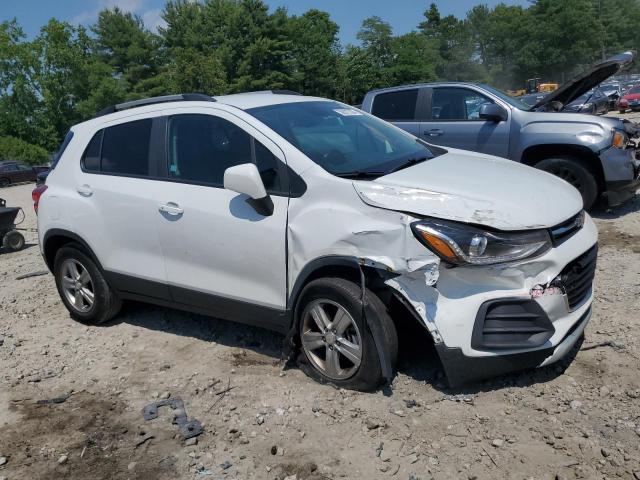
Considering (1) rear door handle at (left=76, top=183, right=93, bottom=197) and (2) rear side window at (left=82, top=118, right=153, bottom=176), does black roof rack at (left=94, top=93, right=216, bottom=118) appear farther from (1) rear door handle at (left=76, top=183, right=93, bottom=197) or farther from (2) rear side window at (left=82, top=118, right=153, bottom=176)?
(1) rear door handle at (left=76, top=183, right=93, bottom=197)

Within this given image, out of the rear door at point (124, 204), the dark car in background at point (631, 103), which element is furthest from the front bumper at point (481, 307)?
the dark car in background at point (631, 103)

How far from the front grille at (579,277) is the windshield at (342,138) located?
48.1 inches

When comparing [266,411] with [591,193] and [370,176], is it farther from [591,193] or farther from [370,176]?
[591,193]

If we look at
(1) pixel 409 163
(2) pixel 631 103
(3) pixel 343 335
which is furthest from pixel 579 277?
(2) pixel 631 103

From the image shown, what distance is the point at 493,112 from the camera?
782 centimetres

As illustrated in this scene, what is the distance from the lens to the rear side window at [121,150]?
4.64 metres

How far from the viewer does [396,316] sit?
3.64 meters

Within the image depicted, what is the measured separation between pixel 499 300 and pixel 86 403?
9.19 ft

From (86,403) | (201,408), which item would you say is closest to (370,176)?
(201,408)

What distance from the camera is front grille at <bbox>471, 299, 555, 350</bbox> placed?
3.19m

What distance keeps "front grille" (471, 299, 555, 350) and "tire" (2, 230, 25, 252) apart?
347 inches

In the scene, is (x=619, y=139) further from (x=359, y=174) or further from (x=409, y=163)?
(x=359, y=174)

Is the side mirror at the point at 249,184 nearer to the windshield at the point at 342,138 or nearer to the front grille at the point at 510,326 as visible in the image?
the windshield at the point at 342,138

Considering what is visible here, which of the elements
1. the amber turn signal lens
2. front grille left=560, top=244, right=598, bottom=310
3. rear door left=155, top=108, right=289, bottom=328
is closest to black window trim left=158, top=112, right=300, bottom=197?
rear door left=155, top=108, right=289, bottom=328
